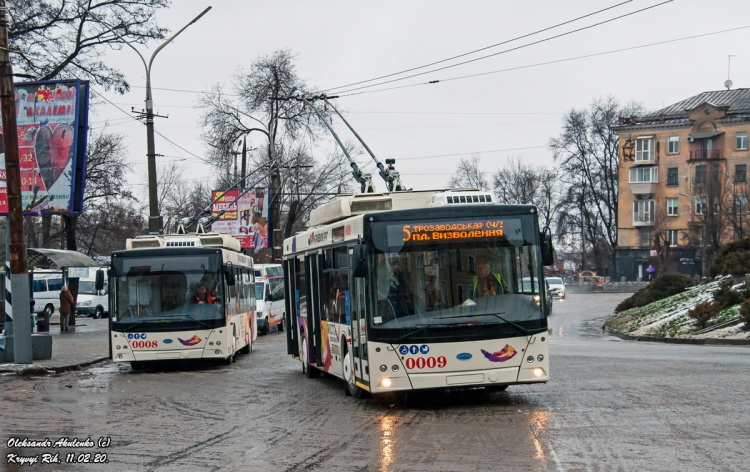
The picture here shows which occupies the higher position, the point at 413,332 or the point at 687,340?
the point at 413,332

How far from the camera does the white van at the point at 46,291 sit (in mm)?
53375

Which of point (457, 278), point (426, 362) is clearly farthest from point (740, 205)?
point (426, 362)

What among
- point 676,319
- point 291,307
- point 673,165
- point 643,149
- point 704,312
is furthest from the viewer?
point 673,165

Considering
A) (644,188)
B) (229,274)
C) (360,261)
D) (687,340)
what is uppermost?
(644,188)

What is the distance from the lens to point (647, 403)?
1226cm

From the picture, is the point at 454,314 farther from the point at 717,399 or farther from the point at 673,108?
the point at 673,108

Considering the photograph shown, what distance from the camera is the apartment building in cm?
8238

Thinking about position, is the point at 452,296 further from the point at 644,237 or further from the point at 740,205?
the point at 644,237

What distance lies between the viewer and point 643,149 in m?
86.6

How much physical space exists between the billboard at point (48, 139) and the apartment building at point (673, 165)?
209ft

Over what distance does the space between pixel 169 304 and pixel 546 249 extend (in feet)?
34.1

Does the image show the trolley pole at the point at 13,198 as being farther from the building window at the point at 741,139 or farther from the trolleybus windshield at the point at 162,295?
the building window at the point at 741,139

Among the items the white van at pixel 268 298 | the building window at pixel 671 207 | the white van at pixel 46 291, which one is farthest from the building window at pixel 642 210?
the white van at pixel 268 298

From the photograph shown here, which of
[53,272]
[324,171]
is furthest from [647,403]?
[53,272]
